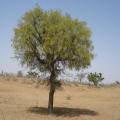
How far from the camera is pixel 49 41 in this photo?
86.0 ft

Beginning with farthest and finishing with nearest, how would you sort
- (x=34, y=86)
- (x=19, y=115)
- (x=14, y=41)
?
(x=34, y=86) → (x=14, y=41) → (x=19, y=115)

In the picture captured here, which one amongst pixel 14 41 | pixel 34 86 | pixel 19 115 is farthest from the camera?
pixel 34 86

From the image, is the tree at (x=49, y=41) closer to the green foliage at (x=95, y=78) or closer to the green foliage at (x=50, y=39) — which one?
the green foliage at (x=50, y=39)

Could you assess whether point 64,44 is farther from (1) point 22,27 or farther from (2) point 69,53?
(1) point 22,27

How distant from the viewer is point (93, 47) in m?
28.2

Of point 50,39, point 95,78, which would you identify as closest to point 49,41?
point 50,39

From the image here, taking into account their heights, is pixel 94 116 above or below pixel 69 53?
below

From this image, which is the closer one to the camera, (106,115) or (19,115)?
(19,115)

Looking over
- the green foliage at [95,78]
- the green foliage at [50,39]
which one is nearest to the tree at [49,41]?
the green foliage at [50,39]

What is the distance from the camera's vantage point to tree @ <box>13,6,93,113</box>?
86.8ft

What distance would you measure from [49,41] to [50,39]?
18 cm

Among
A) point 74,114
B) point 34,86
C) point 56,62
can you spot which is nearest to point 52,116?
point 74,114

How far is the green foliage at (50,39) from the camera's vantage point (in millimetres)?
26453

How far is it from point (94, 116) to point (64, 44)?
667 centimetres
